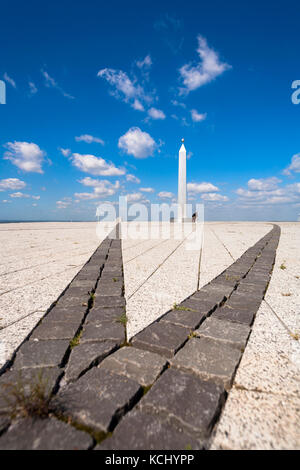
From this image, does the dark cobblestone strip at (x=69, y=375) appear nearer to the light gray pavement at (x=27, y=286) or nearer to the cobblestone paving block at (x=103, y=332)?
the cobblestone paving block at (x=103, y=332)

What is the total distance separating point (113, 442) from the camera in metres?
0.87

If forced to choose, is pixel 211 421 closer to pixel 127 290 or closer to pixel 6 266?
pixel 127 290

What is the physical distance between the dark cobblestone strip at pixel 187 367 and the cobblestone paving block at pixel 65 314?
1.94 ft

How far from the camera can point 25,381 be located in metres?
1.16

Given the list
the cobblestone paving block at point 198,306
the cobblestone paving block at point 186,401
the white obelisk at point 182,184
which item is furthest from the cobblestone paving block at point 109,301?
the white obelisk at point 182,184

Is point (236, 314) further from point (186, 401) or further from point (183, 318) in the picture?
point (186, 401)

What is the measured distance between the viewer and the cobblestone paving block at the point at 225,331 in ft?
5.09

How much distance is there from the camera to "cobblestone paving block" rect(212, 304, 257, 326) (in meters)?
1.84

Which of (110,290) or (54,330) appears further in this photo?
(110,290)

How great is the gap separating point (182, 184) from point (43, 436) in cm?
2268

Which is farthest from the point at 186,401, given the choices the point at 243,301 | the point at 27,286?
the point at 27,286

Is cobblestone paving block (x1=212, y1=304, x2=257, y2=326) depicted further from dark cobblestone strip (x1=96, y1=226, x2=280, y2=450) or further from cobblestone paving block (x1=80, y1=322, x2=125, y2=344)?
cobblestone paving block (x1=80, y1=322, x2=125, y2=344)

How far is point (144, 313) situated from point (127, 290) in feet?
2.08
